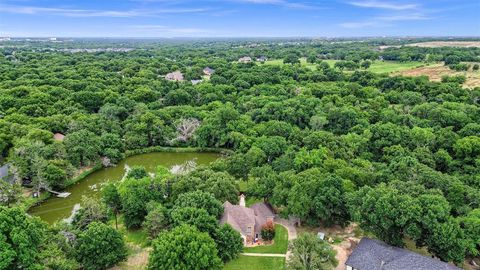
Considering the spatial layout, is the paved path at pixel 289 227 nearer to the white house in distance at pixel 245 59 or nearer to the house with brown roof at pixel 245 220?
the house with brown roof at pixel 245 220

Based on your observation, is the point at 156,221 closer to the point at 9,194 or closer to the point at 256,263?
the point at 256,263

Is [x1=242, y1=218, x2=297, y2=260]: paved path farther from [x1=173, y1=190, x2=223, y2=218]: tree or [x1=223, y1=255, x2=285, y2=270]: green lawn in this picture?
[x1=173, y1=190, x2=223, y2=218]: tree

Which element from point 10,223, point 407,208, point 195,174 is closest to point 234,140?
point 195,174

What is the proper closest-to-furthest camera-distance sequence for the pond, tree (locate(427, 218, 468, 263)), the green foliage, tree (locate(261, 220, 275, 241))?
tree (locate(427, 218, 468, 263)) → the green foliage → tree (locate(261, 220, 275, 241)) → the pond

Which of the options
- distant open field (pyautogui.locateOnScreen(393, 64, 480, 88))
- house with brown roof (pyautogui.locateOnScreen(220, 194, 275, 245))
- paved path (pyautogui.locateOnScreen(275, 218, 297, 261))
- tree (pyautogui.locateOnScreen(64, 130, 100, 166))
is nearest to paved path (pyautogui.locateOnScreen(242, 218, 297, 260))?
paved path (pyautogui.locateOnScreen(275, 218, 297, 261))

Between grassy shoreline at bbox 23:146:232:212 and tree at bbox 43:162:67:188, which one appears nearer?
tree at bbox 43:162:67:188

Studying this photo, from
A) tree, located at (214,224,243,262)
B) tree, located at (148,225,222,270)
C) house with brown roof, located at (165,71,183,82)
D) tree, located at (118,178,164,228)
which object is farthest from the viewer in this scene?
house with brown roof, located at (165,71,183,82)

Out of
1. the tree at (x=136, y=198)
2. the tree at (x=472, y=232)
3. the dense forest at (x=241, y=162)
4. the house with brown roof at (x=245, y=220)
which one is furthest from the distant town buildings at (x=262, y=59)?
the tree at (x=472, y=232)
